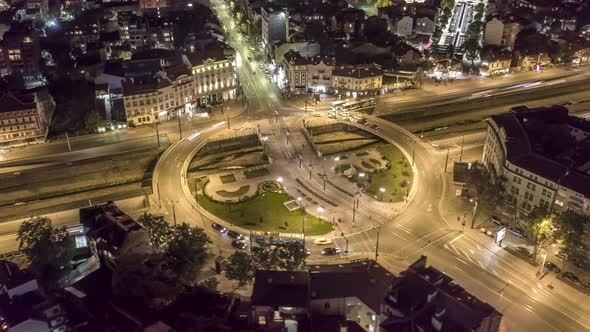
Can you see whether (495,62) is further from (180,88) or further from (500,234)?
(180,88)

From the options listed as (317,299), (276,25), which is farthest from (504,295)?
(276,25)

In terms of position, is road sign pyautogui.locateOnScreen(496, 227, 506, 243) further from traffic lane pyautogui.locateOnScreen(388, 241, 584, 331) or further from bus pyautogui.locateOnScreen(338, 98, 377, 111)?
bus pyautogui.locateOnScreen(338, 98, 377, 111)

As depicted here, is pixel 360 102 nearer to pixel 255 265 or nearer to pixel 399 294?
pixel 255 265

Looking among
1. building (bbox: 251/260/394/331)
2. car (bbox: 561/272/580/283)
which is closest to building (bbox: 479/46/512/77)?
car (bbox: 561/272/580/283)

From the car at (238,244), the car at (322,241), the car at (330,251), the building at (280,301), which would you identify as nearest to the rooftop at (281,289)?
the building at (280,301)

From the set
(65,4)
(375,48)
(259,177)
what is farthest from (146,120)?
(65,4)

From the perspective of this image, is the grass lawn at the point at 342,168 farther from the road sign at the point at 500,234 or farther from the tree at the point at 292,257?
the road sign at the point at 500,234
